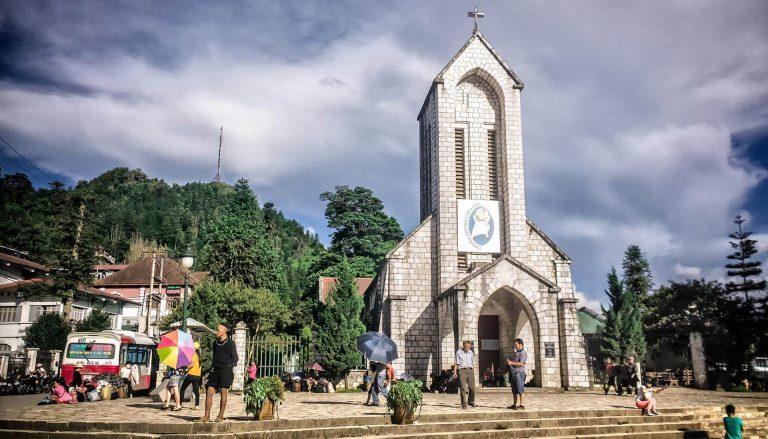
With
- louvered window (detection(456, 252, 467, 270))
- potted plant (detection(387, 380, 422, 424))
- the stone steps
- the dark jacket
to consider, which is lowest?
the stone steps

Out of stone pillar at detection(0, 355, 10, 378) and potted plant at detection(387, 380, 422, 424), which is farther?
stone pillar at detection(0, 355, 10, 378)

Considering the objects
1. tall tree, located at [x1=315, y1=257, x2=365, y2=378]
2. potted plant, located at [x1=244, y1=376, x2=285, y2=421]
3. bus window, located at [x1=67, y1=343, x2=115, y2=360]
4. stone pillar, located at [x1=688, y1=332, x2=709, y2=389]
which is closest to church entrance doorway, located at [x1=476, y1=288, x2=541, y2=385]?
tall tree, located at [x1=315, y1=257, x2=365, y2=378]

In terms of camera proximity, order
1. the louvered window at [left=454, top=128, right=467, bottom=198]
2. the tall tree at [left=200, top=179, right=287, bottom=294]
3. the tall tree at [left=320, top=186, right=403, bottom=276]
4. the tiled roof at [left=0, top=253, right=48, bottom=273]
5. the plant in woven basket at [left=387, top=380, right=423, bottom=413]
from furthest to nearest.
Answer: the tall tree at [left=320, top=186, right=403, bottom=276]
the tall tree at [left=200, top=179, right=287, bottom=294]
the tiled roof at [left=0, top=253, right=48, bottom=273]
the louvered window at [left=454, top=128, right=467, bottom=198]
the plant in woven basket at [left=387, top=380, right=423, bottom=413]

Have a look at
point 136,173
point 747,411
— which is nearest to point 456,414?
point 747,411

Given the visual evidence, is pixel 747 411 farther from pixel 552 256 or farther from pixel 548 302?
pixel 552 256

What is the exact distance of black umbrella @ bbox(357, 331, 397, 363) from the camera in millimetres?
A: 13594

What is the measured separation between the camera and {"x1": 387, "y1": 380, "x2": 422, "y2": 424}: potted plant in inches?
416

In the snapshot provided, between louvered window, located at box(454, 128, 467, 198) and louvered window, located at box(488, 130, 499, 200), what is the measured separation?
1352 millimetres

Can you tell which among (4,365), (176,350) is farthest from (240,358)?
(4,365)

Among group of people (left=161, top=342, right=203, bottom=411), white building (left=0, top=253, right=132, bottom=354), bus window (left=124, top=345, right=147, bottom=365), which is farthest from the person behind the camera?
white building (left=0, top=253, right=132, bottom=354)

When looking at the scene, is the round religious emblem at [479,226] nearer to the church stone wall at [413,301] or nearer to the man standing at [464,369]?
the church stone wall at [413,301]

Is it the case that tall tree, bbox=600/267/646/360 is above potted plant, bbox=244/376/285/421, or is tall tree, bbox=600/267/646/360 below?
above

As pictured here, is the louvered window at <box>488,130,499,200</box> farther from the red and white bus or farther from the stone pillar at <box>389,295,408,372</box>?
the red and white bus

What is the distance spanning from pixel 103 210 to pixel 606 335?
98.8 m
